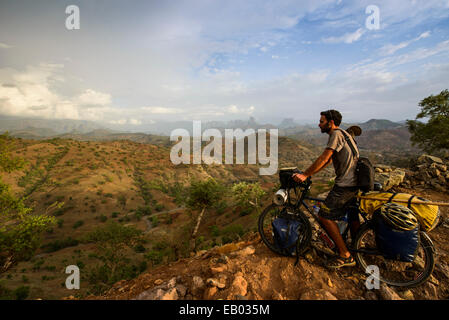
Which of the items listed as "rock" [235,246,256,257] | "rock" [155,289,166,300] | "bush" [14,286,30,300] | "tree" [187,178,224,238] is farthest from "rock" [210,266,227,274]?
"bush" [14,286,30,300]

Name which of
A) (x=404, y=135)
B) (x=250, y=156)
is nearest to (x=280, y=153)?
(x=250, y=156)

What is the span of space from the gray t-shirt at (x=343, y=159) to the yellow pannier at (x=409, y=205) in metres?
0.40

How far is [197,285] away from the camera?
3035 millimetres

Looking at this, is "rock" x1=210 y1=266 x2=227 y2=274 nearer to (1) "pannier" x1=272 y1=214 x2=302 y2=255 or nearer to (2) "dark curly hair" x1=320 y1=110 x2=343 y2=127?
(1) "pannier" x1=272 y1=214 x2=302 y2=255

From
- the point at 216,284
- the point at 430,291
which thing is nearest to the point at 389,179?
the point at 430,291

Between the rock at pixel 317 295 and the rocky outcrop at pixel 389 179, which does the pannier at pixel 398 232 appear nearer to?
the rock at pixel 317 295

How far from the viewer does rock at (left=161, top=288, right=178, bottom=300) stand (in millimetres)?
2768

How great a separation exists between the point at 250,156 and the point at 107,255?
399 ft

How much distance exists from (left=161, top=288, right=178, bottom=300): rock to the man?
9.23 ft

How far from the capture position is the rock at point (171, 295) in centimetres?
277

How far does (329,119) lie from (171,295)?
4140 mm
